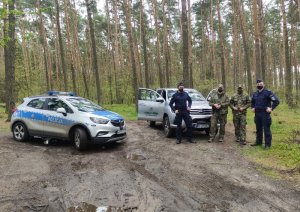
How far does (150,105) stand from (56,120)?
432cm

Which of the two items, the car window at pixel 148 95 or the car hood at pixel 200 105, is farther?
the car window at pixel 148 95

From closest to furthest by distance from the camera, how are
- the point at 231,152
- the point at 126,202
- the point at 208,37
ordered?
the point at 126,202
the point at 231,152
the point at 208,37

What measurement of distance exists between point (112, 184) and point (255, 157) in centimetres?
446

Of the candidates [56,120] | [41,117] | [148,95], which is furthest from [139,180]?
[148,95]

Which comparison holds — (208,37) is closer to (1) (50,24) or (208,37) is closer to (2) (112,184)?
(1) (50,24)

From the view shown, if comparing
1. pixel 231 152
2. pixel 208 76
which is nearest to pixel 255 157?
pixel 231 152

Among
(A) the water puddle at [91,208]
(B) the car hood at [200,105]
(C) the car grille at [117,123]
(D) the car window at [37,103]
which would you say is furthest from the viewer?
(B) the car hood at [200,105]

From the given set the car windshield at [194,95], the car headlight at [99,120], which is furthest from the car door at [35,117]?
the car windshield at [194,95]

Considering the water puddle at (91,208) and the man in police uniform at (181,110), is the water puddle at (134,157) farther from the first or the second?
the water puddle at (91,208)

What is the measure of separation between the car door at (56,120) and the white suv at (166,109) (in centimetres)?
376

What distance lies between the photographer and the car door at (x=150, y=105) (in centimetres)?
1237

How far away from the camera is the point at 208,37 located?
38.9m

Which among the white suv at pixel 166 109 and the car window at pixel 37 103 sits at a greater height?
the car window at pixel 37 103

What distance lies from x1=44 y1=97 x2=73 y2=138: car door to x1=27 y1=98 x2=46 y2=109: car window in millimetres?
241
